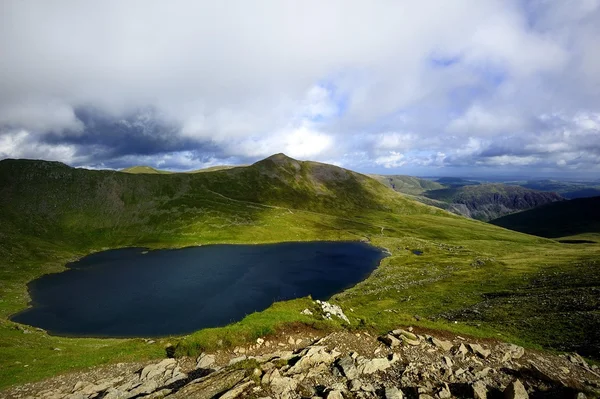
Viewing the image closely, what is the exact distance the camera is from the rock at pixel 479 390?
18719mm

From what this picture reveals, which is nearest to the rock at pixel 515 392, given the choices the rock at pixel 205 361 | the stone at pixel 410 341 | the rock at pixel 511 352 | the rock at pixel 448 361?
the rock at pixel 448 361

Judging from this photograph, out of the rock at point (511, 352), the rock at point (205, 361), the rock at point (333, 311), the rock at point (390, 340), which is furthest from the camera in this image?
the rock at point (333, 311)

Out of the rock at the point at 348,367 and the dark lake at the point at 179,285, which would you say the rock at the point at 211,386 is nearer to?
the rock at the point at 348,367

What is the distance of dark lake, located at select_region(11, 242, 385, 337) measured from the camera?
73.8 meters

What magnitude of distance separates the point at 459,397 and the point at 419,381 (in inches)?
93.3

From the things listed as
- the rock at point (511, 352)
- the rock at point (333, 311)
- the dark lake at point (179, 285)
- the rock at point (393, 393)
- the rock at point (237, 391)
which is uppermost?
the rock at point (237, 391)

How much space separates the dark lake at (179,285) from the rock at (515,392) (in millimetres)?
61522

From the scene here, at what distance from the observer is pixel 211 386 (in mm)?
19547

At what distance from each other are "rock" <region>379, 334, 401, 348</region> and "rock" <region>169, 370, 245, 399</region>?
12.9m

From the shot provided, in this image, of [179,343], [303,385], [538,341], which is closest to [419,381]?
[303,385]

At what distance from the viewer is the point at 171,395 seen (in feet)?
62.7

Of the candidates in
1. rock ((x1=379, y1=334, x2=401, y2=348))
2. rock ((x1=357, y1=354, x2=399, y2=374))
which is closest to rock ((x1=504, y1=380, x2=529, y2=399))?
rock ((x1=357, y1=354, x2=399, y2=374))

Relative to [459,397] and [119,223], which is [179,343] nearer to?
[459,397]

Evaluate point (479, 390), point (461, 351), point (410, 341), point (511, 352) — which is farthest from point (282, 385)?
point (511, 352)
